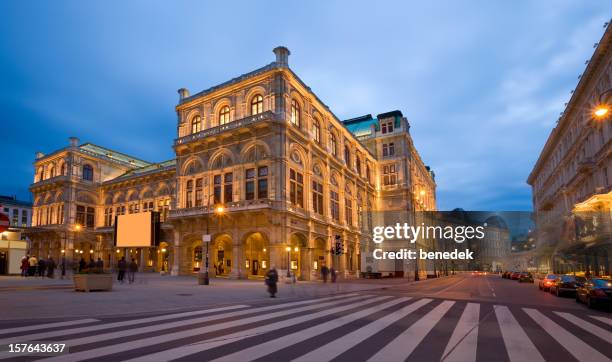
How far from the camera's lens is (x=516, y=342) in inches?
342

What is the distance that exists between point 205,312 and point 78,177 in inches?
2399

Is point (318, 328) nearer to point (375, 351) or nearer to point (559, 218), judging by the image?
point (375, 351)

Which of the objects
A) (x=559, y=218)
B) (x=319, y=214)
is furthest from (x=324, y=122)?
(x=559, y=218)

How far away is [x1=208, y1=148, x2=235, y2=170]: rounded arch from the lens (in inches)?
1644

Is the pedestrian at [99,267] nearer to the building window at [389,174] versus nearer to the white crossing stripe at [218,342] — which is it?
the white crossing stripe at [218,342]

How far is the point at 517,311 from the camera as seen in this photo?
1479 centimetres

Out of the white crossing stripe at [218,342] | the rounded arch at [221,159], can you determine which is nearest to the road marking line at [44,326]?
the white crossing stripe at [218,342]

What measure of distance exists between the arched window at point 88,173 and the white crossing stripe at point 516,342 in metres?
68.1

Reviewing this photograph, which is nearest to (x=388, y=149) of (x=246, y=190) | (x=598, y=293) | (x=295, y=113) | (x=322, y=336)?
(x=295, y=113)

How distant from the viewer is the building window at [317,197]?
44944mm

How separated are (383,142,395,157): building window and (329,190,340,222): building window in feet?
65.6

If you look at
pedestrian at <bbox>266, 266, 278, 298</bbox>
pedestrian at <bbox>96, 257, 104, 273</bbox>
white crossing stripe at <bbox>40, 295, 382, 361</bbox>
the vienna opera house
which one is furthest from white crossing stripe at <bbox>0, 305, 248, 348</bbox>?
the vienna opera house

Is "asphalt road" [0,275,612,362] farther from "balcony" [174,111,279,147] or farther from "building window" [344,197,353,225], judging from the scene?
"building window" [344,197,353,225]

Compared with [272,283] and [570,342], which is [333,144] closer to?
[272,283]
